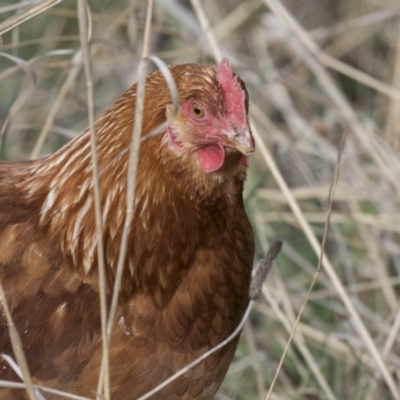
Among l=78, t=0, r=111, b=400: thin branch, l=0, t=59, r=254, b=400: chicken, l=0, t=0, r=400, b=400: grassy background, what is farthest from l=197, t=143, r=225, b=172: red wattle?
l=0, t=0, r=400, b=400: grassy background

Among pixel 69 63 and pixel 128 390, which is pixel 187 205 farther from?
pixel 69 63

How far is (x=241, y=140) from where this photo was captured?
7.09 feet

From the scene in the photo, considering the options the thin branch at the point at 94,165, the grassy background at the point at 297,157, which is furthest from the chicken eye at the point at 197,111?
the grassy background at the point at 297,157

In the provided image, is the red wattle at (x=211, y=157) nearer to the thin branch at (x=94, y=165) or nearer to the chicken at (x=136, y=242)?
the chicken at (x=136, y=242)

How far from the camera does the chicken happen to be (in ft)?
7.43

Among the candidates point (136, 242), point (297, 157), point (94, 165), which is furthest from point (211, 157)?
point (297, 157)

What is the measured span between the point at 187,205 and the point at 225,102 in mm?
297

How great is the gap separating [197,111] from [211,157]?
0.12 meters

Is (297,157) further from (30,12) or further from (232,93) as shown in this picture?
(30,12)

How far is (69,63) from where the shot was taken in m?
3.09

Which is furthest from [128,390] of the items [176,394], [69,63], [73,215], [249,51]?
[249,51]

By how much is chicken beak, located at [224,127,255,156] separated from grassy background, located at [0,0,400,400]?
78cm

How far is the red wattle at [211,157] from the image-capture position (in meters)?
2.23

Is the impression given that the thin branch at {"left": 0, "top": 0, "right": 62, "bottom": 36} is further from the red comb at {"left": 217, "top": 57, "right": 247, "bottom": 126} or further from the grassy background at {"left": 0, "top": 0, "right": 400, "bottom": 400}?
the grassy background at {"left": 0, "top": 0, "right": 400, "bottom": 400}
